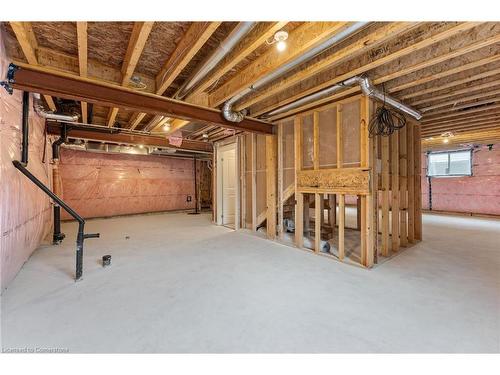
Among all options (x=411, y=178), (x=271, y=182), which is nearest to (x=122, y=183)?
(x=271, y=182)

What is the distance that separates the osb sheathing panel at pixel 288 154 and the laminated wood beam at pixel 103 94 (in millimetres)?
1308

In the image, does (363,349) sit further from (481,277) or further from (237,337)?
(481,277)

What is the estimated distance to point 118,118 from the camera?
4906mm

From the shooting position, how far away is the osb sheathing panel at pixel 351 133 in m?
3.02

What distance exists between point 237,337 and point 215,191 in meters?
4.83

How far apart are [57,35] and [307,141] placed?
333 centimetres

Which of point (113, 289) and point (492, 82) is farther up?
point (492, 82)

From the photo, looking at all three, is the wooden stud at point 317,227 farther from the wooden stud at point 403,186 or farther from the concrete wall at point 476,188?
the concrete wall at point 476,188

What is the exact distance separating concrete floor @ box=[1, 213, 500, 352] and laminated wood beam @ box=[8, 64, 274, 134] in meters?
2.04

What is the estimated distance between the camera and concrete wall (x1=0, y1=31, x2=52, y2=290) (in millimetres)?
2195

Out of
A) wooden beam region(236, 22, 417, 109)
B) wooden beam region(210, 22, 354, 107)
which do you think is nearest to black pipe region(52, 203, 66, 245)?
wooden beam region(210, 22, 354, 107)
